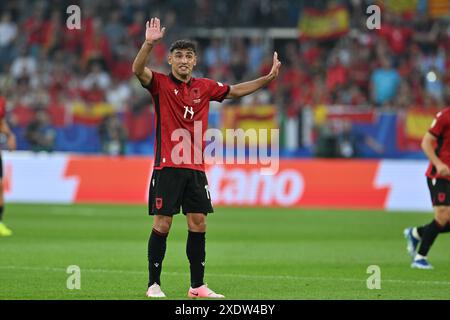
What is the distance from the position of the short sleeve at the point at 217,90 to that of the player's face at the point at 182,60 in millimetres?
404

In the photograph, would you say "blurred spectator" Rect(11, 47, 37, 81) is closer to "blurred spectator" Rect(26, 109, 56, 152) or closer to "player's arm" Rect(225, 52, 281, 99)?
"blurred spectator" Rect(26, 109, 56, 152)

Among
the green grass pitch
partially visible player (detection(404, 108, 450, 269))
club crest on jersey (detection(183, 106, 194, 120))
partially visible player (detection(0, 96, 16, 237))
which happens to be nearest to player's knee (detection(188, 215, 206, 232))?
the green grass pitch

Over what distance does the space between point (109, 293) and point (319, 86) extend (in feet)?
61.5

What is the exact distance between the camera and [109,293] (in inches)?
429

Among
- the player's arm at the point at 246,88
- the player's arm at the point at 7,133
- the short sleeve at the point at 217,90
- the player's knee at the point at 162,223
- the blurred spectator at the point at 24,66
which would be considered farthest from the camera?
the blurred spectator at the point at 24,66

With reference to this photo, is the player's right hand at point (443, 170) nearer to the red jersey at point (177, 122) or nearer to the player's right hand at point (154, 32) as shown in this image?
the red jersey at point (177, 122)

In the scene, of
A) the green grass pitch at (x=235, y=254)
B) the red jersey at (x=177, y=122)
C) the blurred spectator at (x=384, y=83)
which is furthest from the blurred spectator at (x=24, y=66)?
the red jersey at (x=177, y=122)

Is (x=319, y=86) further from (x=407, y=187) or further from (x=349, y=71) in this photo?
(x=407, y=187)

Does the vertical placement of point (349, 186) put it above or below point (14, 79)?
below

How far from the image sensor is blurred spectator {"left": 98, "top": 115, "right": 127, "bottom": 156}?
2689 centimetres

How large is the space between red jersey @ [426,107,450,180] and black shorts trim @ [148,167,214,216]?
4.24m

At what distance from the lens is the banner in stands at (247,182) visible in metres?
24.2
